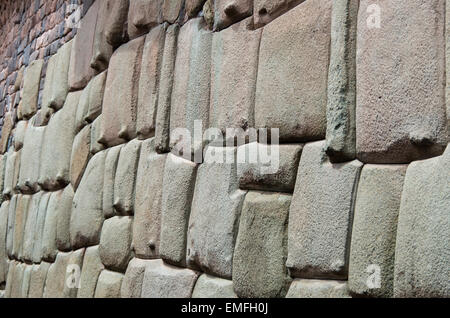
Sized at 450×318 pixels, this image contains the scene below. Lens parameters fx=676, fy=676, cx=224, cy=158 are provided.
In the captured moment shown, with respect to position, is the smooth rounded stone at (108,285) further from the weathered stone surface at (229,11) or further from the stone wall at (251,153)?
the weathered stone surface at (229,11)

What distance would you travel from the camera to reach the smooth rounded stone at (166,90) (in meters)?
2.53

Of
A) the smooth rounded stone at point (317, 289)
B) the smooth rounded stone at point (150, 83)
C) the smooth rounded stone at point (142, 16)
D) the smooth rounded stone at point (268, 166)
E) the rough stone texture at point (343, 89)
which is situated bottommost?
the smooth rounded stone at point (317, 289)

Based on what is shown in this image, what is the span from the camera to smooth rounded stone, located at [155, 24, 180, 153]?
2.53m

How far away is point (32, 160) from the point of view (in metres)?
4.31

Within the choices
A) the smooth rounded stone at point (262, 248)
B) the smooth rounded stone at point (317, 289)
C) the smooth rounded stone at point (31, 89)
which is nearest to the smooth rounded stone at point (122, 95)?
the smooth rounded stone at point (262, 248)

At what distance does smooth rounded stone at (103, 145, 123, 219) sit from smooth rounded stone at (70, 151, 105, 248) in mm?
87

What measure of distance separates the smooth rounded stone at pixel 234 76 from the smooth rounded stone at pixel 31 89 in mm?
2617

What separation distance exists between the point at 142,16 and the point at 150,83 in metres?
0.36

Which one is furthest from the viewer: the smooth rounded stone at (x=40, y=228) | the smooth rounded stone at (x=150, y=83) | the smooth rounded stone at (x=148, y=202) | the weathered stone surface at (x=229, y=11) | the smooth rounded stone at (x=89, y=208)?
the smooth rounded stone at (x=40, y=228)

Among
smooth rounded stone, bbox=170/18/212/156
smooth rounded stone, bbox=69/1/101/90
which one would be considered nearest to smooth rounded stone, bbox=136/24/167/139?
smooth rounded stone, bbox=170/18/212/156

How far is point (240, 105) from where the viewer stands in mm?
2072

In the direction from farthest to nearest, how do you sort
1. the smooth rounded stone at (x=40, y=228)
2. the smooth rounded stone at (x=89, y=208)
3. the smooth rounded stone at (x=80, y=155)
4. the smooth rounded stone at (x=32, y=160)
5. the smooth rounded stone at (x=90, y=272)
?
1. the smooth rounded stone at (x=32, y=160)
2. the smooth rounded stone at (x=40, y=228)
3. the smooth rounded stone at (x=80, y=155)
4. the smooth rounded stone at (x=89, y=208)
5. the smooth rounded stone at (x=90, y=272)

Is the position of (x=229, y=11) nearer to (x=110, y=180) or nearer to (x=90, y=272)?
(x=110, y=180)

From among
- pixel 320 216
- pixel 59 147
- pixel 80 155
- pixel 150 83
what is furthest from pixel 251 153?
pixel 59 147
